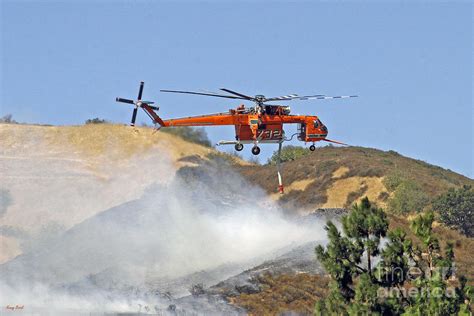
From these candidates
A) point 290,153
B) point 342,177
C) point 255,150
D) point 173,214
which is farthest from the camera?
point 290,153

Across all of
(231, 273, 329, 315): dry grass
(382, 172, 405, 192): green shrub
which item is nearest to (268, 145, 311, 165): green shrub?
(382, 172, 405, 192): green shrub

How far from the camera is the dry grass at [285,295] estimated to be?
6575 centimetres

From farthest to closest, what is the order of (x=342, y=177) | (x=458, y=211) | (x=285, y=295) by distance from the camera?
(x=342, y=177), (x=458, y=211), (x=285, y=295)

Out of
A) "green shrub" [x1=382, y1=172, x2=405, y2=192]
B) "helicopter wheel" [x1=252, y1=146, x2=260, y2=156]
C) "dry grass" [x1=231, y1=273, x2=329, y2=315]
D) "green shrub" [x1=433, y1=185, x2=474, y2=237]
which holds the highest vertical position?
"helicopter wheel" [x1=252, y1=146, x2=260, y2=156]

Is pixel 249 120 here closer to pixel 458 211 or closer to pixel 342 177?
pixel 458 211

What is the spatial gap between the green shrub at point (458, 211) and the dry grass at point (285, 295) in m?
34.9

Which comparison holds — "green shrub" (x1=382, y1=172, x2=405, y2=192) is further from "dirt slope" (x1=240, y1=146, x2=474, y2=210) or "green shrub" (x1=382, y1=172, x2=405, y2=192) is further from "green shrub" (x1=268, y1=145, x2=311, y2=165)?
"green shrub" (x1=268, y1=145, x2=311, y2=165)

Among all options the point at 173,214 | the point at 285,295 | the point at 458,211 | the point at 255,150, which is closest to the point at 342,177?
the point at 458,211

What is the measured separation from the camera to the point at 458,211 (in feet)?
347

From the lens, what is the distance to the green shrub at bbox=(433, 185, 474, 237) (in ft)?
347

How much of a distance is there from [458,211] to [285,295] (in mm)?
41175

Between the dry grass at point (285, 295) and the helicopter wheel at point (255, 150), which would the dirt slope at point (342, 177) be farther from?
the helicopter wheel at point (255, 150)

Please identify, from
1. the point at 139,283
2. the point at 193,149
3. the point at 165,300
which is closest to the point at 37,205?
the point at 193,149

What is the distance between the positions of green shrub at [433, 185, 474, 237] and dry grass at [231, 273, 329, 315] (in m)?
34.9
